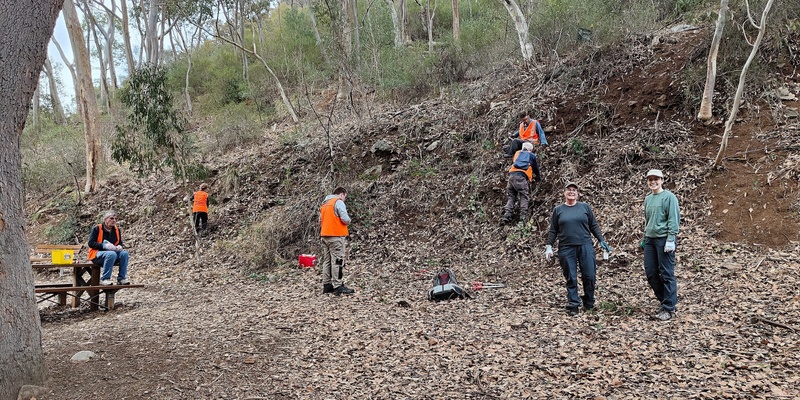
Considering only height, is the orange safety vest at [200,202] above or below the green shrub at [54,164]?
below

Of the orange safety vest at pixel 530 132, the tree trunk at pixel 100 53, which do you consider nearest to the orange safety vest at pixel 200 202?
the orange safety vest at pixel 530 132

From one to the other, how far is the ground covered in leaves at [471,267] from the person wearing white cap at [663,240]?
25cm

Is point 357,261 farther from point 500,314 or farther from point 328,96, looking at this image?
point 328,96

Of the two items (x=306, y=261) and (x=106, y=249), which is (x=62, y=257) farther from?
(x=306, y=261)

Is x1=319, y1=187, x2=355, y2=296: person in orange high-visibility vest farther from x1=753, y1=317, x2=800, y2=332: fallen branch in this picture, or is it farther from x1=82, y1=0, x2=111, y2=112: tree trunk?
x1=82, y1=0, x2=111, y2=112: tree trunk

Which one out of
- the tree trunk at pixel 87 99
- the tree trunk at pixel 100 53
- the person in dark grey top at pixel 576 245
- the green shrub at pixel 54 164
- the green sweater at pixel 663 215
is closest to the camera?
the green sweater at pixel 663 215

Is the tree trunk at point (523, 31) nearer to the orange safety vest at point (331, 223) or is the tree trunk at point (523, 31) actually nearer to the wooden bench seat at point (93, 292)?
the orange safety vest at point (331, 223)

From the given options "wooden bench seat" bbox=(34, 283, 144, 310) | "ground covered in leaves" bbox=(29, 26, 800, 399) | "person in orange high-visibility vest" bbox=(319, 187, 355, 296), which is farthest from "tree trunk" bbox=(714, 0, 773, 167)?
"wooden bench seat" bbox=(34, 283, 144, 310)

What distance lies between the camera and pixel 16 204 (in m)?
3.83

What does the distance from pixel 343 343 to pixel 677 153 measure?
725cm

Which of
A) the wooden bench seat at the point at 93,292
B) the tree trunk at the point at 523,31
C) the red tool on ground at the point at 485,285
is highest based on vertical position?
the tree trunk at the point at 523,31

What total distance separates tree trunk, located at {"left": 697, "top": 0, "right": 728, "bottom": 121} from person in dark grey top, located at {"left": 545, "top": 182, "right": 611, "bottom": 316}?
16.8 feet

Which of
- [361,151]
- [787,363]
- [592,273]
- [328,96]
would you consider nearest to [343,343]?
[592,273]

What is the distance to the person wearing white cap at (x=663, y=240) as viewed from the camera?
5410 mm
